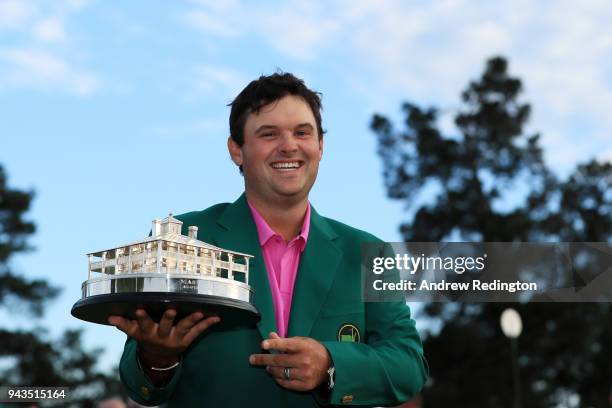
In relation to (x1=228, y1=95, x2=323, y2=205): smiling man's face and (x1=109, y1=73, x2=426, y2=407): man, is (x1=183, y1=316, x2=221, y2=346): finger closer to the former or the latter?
(x1=109, y1=73, x2=426, y2=407): man

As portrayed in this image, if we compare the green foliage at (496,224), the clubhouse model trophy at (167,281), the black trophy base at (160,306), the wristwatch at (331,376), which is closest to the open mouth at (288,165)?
the clubhouse model trophy at (167,281)

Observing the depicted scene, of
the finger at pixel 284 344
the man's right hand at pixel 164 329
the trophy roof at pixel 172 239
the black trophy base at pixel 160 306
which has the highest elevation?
the trophy roof at pixel 172 239

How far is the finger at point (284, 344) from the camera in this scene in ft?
12.9

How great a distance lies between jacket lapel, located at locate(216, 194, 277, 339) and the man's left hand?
39cm

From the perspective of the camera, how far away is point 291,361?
157 inches

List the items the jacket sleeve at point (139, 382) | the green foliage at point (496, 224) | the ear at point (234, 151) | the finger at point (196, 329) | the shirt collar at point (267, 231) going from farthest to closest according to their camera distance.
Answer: the green foliage at point (496, 224) → the ear at point (234, 151) → the shirt collar at point (267, 231) → the jacket sleeve at point (139, 382) → the finger at point (196, 329)

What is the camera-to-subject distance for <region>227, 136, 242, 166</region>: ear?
4938mm

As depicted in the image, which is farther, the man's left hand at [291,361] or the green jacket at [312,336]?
the green jacket at [312,336]

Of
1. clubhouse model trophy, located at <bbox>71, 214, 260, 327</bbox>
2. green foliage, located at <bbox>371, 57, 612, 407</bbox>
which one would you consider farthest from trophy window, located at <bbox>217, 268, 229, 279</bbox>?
green foliage, located at <bbox>371, 57, 612, 407</bbox>

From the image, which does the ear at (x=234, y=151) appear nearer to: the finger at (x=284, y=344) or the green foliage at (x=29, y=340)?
the finger at (x=284, y=344)

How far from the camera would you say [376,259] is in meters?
4.84

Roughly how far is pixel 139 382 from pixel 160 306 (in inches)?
21.1

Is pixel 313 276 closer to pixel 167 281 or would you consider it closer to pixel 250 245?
pixel 250 245

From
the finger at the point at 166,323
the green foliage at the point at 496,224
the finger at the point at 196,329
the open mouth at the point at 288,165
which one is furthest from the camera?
the green foliage at the point at 496,224
